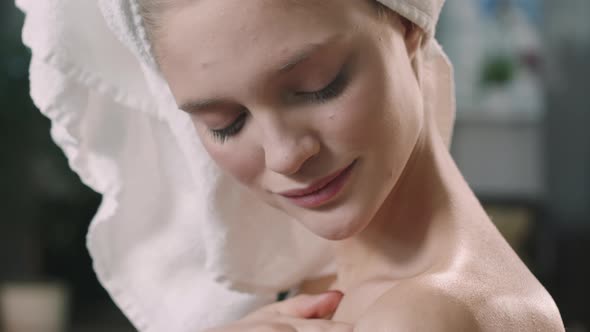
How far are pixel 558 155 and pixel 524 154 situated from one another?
0.34 m

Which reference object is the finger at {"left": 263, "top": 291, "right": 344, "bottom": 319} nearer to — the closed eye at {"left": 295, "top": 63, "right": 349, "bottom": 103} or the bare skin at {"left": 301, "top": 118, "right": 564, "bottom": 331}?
the bare skin at {"left": 301, "top": 118, "right": 564, "bottom": 331}

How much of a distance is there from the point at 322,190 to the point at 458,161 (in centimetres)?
214

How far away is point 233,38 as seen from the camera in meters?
0.50

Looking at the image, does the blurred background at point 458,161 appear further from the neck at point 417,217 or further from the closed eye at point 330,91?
the closed eye at point 330,91

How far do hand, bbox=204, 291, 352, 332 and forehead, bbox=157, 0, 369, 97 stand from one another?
0.21 meters

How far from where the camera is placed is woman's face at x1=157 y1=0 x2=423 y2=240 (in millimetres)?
499

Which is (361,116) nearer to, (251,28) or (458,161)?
(251,28)

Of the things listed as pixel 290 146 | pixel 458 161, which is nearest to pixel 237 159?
pixel 290 146

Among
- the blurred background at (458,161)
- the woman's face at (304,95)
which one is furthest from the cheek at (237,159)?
the blurred background at (458,161)

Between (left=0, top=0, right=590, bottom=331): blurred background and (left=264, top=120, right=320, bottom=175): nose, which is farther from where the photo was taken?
(left=0, top=0, right=590, bottom=331): blurred background

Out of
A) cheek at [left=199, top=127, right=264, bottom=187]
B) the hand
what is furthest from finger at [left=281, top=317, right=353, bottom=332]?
cheek at [left=199, top=127, right=264, bottom=187]

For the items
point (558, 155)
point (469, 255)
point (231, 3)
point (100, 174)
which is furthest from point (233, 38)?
point (558, 155)

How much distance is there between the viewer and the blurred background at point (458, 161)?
247cm

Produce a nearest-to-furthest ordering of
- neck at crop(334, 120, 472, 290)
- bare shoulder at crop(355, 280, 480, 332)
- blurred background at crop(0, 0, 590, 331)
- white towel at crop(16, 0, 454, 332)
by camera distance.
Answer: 1. bare shoulder at crop(355, 280, 480, 332)
2. neck at crop(334, 120, 472, 290)
3. white towel at crop(16, 0, 454, 332)
4. blurred background at crop(0, 0, 590, 331)
